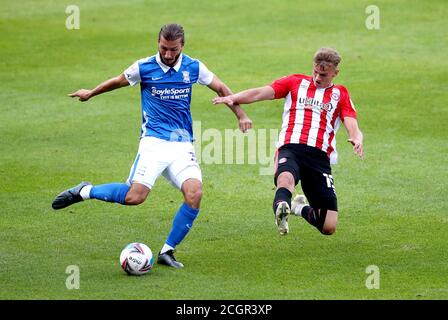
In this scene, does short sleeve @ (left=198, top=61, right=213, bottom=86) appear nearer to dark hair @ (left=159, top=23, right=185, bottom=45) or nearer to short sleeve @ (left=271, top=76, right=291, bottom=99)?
dark hair @ (left=159, top=23, right=185, bottom=45)

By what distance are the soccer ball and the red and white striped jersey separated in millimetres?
2155

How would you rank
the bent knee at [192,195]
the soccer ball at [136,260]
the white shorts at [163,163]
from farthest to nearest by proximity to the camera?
the white shorts at [163,163] < the bent knee at [192,195] < the soccer ball at [136,260]

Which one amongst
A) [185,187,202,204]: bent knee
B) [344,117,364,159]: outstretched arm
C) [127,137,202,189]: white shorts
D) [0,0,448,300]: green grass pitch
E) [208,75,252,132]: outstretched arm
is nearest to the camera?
[0,0,448,300]: green grass pitch

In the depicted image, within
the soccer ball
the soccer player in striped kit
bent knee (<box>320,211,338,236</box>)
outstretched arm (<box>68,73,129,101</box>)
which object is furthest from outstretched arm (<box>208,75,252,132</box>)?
the soccer ball

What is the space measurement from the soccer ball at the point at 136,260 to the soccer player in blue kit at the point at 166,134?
398 mm

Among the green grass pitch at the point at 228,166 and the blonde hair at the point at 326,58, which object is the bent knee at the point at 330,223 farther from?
the blonde hair at the point at 326,58

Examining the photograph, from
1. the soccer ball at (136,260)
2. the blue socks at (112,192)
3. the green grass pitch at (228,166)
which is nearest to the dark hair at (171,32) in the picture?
the blue socks at (112,192)

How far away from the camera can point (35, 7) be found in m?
25.2

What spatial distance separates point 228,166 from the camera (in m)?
15.1

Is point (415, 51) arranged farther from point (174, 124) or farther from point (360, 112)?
point (174, 124)

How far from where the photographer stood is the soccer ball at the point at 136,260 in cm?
1005

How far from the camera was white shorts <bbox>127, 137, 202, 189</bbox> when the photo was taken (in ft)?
35.1

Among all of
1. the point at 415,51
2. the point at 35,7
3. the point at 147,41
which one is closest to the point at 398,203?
the point at 415,51

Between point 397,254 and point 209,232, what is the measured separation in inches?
89.3
